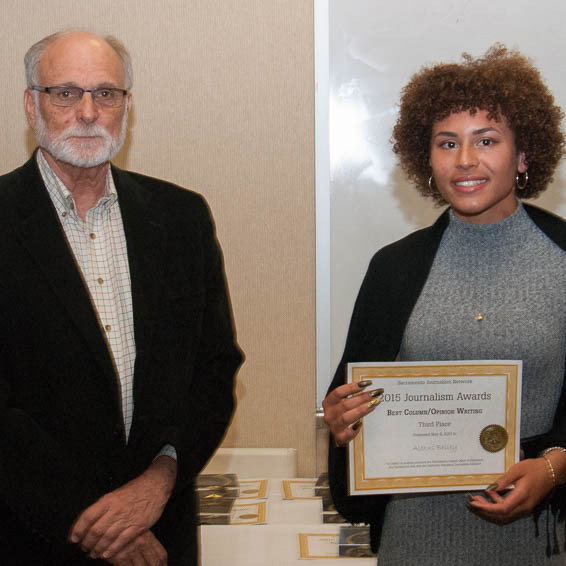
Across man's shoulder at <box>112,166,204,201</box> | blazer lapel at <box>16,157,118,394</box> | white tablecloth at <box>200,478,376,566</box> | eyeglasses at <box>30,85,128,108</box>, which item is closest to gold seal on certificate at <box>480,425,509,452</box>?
blazer lapel at <box>16,157,118,394</box>

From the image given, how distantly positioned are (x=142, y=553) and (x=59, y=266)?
718mm

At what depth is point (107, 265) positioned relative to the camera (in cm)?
204

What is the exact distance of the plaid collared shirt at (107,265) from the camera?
199 cm

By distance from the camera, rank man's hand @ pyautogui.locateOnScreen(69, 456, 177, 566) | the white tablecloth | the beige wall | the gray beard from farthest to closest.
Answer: the beige wall, the white tablecloth, the gray beard, man's hand @ pyautogui.locateOnScreen(69, 456, 177, 566)

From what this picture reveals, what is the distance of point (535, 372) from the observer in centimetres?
194

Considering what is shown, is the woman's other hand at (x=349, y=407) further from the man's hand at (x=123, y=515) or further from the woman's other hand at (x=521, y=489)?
the man's hand at (x=123, y=515)

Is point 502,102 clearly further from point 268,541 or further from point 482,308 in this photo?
point 268,541

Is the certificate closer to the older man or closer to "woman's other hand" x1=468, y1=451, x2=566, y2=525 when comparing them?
"woman's other hand" x1=468, y1=451, x2=566, y2=525

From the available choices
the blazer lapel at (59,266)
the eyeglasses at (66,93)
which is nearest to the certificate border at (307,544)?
the blazer lapel at (59,266)

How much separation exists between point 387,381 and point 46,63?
1.20 metres

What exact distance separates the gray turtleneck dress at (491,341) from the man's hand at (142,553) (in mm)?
582

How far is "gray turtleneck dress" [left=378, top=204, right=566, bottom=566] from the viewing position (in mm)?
1950

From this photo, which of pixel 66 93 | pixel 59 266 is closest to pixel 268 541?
pixel 59 266

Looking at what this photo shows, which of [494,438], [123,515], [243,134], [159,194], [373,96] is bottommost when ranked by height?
[123,515]
